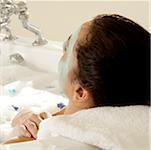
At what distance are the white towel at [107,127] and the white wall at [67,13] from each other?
109 centimetres

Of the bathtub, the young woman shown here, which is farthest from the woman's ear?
the bathtub

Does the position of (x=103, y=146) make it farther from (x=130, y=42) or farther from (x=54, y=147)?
(x=130, y=42)

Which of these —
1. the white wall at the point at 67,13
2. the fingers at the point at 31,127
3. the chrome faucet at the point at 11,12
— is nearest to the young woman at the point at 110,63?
the fingers at the point at 31,127

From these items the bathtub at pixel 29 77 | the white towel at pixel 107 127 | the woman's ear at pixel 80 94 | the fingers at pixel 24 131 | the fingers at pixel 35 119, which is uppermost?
the woman's ear at pixel 80 94

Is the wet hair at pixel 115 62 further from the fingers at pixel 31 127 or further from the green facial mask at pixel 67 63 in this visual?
the fingers at pixel 31 127

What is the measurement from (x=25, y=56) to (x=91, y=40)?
89 cm

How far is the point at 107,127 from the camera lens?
0.67m

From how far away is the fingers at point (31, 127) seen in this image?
892mm

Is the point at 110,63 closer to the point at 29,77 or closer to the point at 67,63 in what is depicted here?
the point at 67,63

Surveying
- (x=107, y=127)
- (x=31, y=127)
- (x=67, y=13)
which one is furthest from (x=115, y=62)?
(x=67, y=13)

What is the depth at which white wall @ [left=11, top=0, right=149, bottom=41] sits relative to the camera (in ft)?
5.89

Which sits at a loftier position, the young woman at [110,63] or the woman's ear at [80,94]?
the young woman at [110,63]

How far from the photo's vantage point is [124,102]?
736mm

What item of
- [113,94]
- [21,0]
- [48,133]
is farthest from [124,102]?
[21,0]
